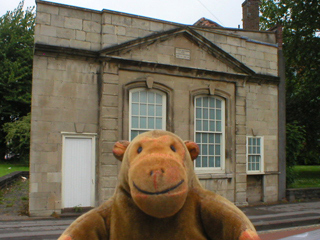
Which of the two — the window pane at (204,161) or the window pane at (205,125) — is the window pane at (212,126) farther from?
the window pane at (204,161)

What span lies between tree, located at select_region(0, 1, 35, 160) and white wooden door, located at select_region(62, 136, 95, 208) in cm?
1858

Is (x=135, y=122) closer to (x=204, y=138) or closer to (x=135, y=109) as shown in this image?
(x=135, y=109)

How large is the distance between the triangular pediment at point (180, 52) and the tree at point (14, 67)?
18711 mm

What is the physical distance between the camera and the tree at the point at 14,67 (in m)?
26.7

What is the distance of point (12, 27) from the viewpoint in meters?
29.4

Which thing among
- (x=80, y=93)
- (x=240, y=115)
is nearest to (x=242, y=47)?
(x=240, y=115)

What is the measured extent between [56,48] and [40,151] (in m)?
2.90

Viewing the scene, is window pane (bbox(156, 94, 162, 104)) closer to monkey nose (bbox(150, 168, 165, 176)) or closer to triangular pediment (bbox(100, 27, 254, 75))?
triangular pediment (bbox(100, 27, 254, 75))

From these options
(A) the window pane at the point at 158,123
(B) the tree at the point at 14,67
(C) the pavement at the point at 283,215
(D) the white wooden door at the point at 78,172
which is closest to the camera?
(C) the pavement at the point at 283,215

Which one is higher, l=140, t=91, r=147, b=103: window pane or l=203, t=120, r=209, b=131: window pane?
l=140, t=91, r=147, b=103: window pane

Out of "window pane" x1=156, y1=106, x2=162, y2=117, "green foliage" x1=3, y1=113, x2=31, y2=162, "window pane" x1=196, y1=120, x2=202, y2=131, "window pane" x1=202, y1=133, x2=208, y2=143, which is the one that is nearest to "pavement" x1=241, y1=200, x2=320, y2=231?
"window pane" x1=202, y1=133, x2=208, y2=143

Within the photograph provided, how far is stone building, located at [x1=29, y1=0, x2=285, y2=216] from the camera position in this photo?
9.59 meters

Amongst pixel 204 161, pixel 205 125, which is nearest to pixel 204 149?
pixel 204 161

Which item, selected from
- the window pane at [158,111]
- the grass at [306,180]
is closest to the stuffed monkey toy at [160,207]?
the window pane at [158,111]
